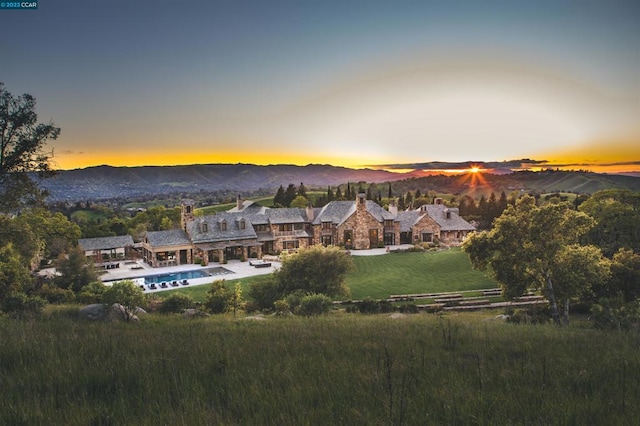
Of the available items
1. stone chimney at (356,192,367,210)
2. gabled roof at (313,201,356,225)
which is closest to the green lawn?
gabled roof at (313,201,356,225)

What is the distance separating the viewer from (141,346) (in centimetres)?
757

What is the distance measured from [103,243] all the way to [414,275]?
44.7 metres

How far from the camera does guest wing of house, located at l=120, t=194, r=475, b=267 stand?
55844 millimetres

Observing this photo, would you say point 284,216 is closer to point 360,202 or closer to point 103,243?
point 360,202

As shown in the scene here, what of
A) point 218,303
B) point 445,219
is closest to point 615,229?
point 445,219

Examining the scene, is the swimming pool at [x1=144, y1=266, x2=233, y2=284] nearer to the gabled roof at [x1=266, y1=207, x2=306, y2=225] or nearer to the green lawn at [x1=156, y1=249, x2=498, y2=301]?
the green lawn at [x1=156, y1=249, x2=498, y2=301]

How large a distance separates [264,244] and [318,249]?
30.7 m

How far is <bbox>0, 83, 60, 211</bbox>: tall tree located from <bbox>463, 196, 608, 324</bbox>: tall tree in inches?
964

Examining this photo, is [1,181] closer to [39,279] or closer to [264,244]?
[39,279]

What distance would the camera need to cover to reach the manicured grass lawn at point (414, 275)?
39.2 m

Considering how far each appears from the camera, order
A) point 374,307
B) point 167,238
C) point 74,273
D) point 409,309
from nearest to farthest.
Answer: point 374,307 < point 409,309 < point 74,273 < point 167,238

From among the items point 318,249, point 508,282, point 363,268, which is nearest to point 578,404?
point 508,282

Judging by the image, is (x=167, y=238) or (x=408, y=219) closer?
(x=167, y=238)

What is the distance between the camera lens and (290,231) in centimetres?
6306
